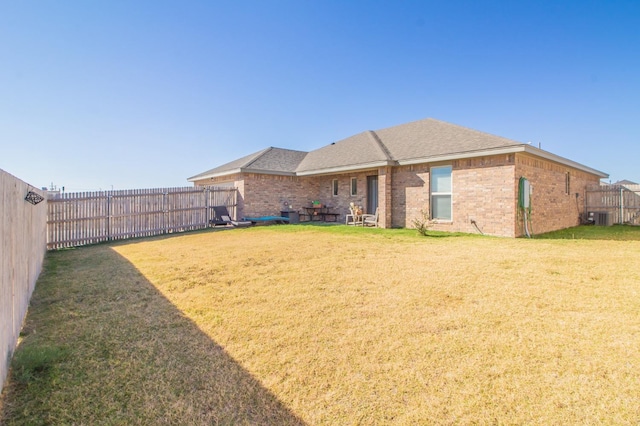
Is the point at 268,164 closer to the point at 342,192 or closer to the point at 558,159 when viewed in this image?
the point at 342,192

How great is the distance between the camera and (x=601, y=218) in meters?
14.8

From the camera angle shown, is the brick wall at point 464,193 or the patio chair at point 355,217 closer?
the brick wall at point 464,193

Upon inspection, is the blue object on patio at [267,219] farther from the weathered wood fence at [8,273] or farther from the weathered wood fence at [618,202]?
the weathered wood fence at [618,202]

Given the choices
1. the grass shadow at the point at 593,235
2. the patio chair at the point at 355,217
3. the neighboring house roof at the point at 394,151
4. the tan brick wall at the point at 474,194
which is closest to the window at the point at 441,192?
the tan brick wall at the point at 474,194

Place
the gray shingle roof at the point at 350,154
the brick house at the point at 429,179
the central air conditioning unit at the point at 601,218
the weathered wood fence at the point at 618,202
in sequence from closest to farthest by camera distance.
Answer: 1. the brick house at the point at 429,179
2. the gray shingle roof at the point at 350,154
3. the central air conditioning unit at the point at 601,218
4. the weathered wood fence at the point at 618,202

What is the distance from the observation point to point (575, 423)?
1851mm

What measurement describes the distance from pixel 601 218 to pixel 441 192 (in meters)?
10.1

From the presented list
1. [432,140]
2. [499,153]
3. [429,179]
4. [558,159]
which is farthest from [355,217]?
[558,159]

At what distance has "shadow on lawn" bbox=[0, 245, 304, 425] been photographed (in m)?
1.98

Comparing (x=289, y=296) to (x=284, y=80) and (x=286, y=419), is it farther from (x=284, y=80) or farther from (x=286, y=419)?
(x=284, y=80)

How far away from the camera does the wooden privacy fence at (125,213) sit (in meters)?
10.0

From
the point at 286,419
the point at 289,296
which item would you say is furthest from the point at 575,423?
the point at 289,296

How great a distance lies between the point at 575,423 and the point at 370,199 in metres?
14.0

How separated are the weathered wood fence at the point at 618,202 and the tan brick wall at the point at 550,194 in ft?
3.41
